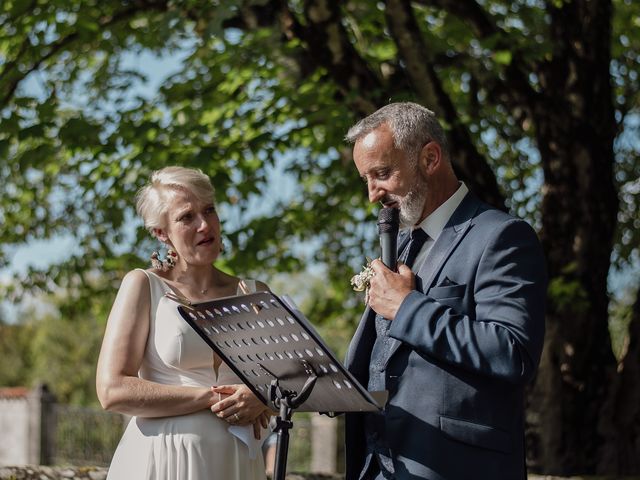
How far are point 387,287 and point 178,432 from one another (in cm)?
123

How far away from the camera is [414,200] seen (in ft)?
11.1

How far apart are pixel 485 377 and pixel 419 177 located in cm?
66

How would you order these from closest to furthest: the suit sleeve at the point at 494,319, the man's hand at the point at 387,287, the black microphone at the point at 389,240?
the suit sleeve at the point at 494,319, the man's hand at the point at 387,287, the black microphone at the point at 389,240

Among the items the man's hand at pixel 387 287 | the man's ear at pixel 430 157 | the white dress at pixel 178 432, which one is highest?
the man's ear at pixel 430 157

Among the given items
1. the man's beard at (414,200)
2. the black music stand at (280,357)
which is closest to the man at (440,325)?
the man's beard at (414,200)

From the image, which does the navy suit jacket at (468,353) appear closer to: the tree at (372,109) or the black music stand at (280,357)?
the black music stand at (280,357)

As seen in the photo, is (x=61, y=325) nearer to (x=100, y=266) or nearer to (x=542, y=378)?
(x=100, y=266)

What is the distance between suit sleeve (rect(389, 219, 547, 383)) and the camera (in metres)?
3.04

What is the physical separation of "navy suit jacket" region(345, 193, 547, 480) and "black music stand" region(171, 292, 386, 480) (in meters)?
0.16

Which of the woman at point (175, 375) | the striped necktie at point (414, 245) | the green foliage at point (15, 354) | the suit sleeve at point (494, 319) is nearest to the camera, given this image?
the suit sleeve at point (494, 319)

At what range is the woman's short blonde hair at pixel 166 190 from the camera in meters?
4.16

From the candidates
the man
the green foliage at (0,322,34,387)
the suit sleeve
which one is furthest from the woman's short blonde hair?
the green foliage at (0,322,34,387)

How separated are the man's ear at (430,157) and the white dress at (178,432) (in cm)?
119

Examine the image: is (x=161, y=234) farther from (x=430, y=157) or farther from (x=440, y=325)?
(x=440, y=325)
